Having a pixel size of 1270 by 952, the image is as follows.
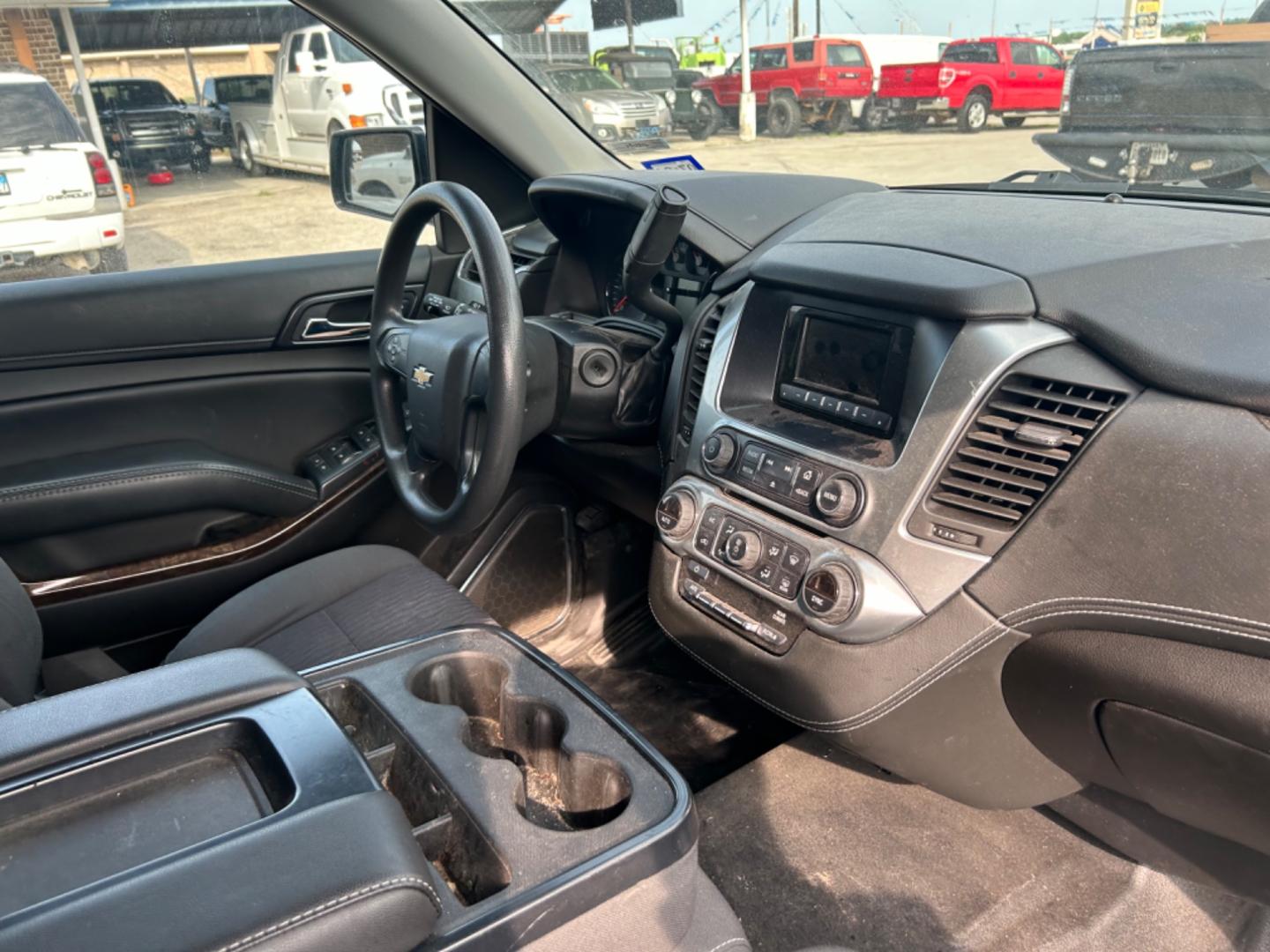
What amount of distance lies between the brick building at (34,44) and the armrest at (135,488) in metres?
0.80

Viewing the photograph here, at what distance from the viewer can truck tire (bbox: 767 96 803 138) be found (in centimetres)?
204

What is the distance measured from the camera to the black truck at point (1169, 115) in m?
1.46

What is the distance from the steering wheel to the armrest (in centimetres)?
49

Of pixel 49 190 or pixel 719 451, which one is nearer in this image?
pixel 719 451

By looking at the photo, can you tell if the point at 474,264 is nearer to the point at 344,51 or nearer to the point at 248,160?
the point at 344,51

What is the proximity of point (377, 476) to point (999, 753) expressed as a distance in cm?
150

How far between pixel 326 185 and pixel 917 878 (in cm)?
217

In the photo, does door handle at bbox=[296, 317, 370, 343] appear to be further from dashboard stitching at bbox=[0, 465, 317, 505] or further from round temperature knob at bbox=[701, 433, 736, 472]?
round temperature knob at bbox=[701, 433, 736, 472]

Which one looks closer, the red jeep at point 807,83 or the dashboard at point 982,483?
the dashboard at point 982,483

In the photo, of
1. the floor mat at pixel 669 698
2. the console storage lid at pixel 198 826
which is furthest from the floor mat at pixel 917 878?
the console storage lid at pixel 198 826

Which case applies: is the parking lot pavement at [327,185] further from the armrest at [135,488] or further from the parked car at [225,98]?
the armrest at [135,488]

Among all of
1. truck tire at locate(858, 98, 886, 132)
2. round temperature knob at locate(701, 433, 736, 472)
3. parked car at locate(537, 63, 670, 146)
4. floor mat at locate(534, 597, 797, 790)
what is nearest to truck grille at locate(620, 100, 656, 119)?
parked car at locate(537, 63, 670, 146)

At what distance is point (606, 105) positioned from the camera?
90.0 inches

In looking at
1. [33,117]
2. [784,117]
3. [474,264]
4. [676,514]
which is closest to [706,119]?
[784,117]
